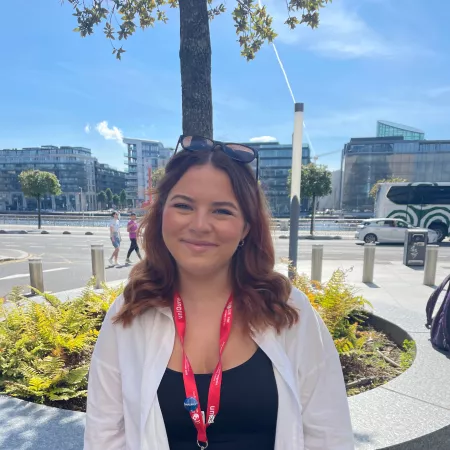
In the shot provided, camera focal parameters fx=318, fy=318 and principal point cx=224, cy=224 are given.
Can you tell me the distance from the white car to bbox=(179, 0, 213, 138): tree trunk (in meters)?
15.6

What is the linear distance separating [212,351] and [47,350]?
2.45m

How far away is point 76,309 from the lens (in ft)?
12.3

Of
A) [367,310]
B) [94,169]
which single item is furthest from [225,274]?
[94,169]

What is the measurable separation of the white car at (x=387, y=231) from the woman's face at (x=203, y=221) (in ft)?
54.2

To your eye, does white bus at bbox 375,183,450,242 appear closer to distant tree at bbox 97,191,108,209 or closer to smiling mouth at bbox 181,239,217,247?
smiling mouth at bbox 181,239,217,247

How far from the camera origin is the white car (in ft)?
52.6

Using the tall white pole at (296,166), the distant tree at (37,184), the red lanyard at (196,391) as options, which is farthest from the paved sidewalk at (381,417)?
the distant tree at (37,184)

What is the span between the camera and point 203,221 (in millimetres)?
1212

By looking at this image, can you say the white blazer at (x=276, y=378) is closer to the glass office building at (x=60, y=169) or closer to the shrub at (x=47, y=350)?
the shrub at (x=47, y=350)

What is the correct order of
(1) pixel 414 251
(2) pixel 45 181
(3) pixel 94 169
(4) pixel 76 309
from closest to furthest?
(4) pixel 76 309
(1) pixel 414 251
(2) pixel 45 181
(3) pixel 94 169

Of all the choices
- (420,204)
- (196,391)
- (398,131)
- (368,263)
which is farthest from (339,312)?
(398,131)

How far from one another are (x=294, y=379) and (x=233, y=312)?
344mm

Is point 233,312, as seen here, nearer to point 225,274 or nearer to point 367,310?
point 225,274

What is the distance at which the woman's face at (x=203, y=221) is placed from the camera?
4.01 feet
